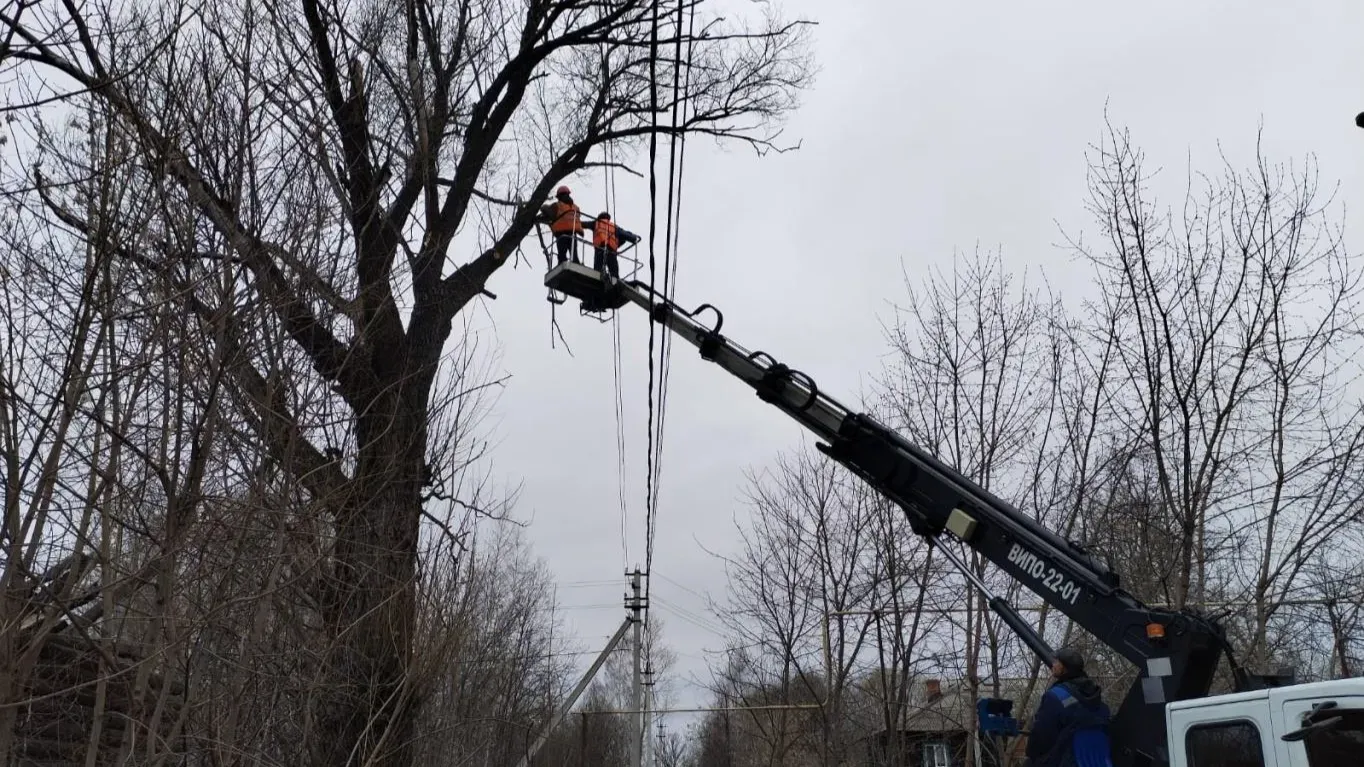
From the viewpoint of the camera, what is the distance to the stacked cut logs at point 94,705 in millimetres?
5555

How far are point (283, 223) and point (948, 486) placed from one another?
5071 millimetres

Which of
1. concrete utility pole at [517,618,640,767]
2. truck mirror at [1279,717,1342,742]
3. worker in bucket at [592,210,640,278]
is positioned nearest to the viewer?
truck mirror at [1279,717,1342,742]

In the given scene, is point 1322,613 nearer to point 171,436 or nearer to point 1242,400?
point 1242,400

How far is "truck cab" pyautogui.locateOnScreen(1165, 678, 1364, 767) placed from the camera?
16.4 feet

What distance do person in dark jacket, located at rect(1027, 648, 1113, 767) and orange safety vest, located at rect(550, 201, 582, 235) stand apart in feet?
20.5

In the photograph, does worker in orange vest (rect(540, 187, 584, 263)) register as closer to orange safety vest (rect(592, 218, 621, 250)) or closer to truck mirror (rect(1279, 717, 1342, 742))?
orange safety vest (rect(592, 218, 621, 250))

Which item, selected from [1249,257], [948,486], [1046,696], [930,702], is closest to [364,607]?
[948,486]

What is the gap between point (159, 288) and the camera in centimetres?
578

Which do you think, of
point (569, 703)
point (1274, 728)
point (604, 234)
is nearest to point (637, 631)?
point (569, 703)

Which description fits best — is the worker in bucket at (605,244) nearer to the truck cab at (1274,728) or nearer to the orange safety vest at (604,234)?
the orange safety vest at (604,234)

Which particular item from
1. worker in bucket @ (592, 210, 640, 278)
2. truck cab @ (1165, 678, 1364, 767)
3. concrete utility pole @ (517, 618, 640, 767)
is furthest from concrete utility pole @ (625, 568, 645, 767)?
truck cab @ (1165, 678, 1364, 767)

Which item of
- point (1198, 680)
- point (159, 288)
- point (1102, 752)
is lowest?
point (1102, 752)

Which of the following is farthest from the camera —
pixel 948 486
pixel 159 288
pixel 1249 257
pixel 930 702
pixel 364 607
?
pixel 930 702

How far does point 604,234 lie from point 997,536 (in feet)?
16.0
